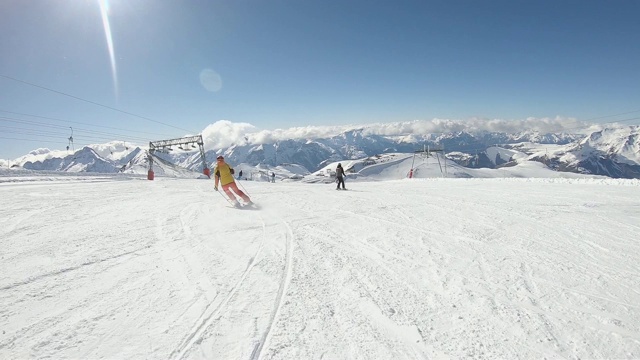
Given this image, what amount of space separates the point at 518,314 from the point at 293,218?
20.2 feet

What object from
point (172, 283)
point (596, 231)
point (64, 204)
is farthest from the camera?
point (64, 204)

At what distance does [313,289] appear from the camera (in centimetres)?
403

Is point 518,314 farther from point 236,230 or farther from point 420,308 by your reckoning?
point 236,230

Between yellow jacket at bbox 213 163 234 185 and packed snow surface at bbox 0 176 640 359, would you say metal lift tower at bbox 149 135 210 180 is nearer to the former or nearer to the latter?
yellow jacket at bbox 213 163 234 185

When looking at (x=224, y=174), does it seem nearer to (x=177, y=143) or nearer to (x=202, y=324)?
(x=202, y=324)

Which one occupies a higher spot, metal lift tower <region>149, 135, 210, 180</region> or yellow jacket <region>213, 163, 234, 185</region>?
metal lift tower <region>149, 135, 210, 180</region>

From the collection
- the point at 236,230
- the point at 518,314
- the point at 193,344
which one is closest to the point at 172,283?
the point at 193,344

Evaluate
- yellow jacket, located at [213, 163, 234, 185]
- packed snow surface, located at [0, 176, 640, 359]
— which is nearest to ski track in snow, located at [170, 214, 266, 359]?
packed snow surface, located at [0, 176, 640, 359]

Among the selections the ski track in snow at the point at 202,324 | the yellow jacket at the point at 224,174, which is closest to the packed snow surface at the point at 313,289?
the ski track in snow at the point at 202,324

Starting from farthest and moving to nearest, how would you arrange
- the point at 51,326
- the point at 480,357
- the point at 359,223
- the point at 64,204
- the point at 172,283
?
the point at 64,204, the point at 359,223, the point at 172,283, the point at 51,326, the point at 480,357

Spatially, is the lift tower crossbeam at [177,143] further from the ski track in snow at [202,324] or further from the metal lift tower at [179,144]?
the ski track in snow at [202,324]

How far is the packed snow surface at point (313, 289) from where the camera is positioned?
2891 millimetres

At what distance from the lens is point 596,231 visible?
736cm

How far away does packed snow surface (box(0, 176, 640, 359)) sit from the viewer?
9.48ft
